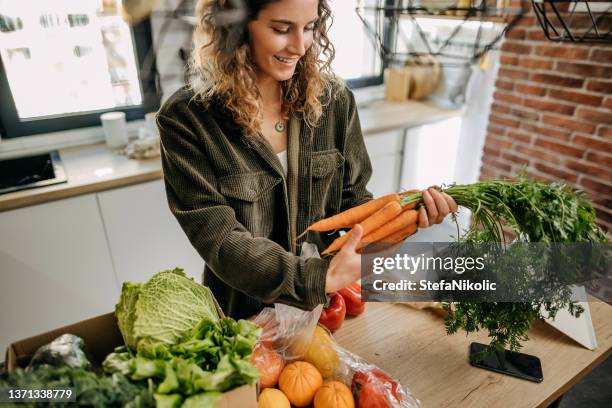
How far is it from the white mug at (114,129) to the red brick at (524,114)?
2.22m

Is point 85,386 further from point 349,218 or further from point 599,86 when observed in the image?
point 599,86

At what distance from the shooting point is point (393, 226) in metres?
1.02

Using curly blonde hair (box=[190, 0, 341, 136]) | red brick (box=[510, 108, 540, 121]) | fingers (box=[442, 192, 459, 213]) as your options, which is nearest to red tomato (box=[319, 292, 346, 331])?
fingers (box=[442, 192, 459, 213])

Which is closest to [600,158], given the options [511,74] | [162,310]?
[511,74]

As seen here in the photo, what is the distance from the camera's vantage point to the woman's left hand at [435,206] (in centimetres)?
100

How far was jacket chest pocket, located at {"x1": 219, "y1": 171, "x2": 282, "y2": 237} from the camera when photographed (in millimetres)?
1076

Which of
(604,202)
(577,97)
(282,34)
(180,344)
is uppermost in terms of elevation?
(282,34)

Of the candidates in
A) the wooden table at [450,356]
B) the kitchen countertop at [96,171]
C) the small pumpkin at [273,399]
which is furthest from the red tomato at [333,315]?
the kitchen countertop at [96,171]

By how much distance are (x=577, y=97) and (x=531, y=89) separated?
0.26 meters

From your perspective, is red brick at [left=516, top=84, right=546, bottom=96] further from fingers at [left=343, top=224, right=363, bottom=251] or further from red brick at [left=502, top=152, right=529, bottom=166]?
fingers at [left=343, top=224, right=363, bottom=251]

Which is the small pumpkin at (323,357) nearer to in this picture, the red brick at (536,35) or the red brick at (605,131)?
the red brick at (605,131)

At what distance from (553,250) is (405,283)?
0.42m

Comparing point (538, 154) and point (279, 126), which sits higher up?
point (279, 126)

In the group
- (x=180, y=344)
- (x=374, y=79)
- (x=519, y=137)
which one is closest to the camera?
(x=180, y=344)
